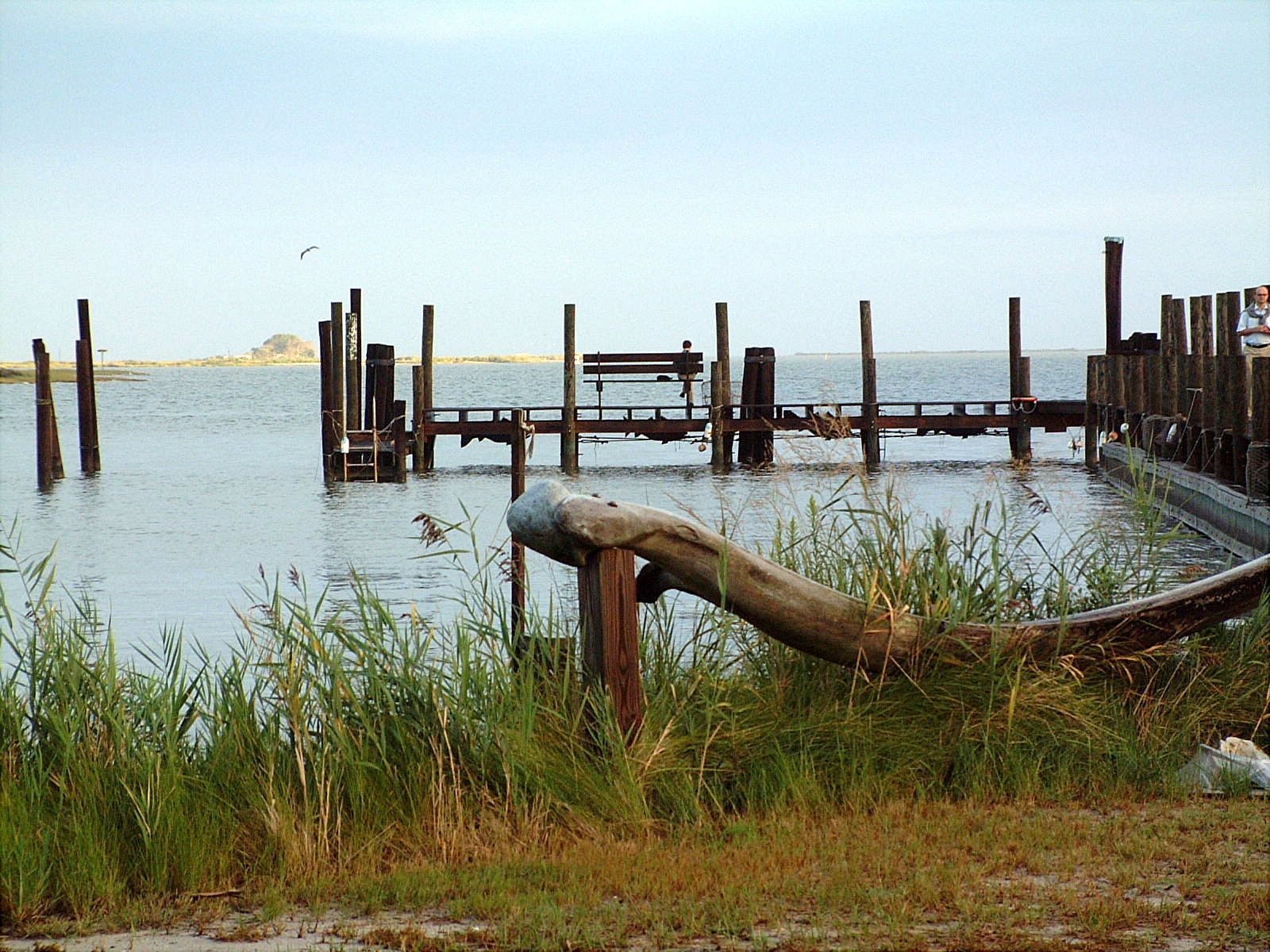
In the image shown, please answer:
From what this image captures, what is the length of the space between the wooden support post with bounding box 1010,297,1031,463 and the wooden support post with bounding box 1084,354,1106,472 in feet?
3.77

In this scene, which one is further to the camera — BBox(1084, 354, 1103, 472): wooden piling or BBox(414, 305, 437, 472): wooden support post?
BBox(414, 305, 437, 472): wooden support post

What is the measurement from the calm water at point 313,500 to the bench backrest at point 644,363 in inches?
85.5

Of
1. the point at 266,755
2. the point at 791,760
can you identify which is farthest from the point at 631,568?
the point at 266,755

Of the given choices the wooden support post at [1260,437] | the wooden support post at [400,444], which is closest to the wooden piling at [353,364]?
the wooden support post at [400,444]

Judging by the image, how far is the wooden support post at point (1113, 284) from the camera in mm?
24453

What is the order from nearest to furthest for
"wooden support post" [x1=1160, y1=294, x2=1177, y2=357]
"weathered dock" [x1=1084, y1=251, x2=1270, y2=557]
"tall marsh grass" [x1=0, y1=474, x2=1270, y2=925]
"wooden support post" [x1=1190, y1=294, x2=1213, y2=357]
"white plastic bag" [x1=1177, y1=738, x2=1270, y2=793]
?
"tall marsh grass" [x1=0, y1=474, x2=1270, y2=925], "white plastic bag" [x1=1177, y1=738, x2=1270, y2=793], "weathered dock" [x1=1084, y1=251, x2=1270, y2=557], "wooden support post" [x1=1190, y1=294, x2=1213, y2=357], "wooden support post" [x1=1160, y1=294, x2=1177, y2=357]

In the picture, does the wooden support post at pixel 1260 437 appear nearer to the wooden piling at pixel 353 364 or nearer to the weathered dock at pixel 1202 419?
the weathered dock at pixel 1202 419

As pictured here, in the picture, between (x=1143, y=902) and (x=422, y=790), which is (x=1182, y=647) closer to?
(x=1143, y=902)

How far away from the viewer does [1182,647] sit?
17.0ft

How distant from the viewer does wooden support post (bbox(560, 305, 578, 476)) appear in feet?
90.7

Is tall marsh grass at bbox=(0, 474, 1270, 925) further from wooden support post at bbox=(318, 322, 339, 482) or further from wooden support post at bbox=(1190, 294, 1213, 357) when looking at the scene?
wooden support post at bbox=(318, 322, 339, 482)

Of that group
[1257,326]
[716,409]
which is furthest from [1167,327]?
[716,409]

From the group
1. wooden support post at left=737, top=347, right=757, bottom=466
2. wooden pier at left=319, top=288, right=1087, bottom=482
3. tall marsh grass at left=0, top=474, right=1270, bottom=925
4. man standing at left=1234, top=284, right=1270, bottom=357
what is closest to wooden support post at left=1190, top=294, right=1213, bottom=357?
man standing at left=1234, top=284, right=1270, bottom=357

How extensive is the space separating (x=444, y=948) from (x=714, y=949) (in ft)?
2.06
